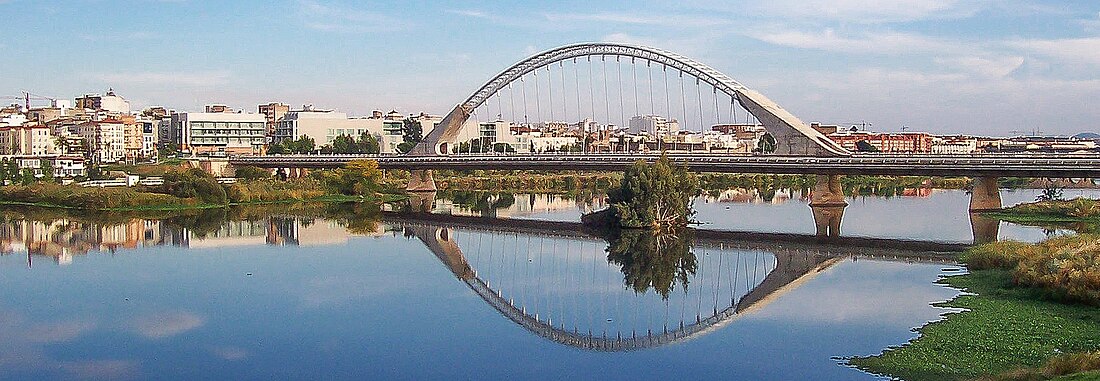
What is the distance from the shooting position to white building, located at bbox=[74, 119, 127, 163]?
104 metres

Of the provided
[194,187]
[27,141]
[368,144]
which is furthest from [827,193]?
[27,141]

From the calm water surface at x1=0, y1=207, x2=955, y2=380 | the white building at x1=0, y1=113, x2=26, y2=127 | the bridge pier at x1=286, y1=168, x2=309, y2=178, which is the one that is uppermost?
the white building at x1=0, y1=113, x2=26, y2=127

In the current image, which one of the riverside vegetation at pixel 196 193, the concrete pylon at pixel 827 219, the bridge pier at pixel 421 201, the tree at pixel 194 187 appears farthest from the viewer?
the bridge pier at pixel 421 201

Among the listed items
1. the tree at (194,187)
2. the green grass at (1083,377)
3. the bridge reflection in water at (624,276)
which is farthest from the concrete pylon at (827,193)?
the green grass at (1083,377)

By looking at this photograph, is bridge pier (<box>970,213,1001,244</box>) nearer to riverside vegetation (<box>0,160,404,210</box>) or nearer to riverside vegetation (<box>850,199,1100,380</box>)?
riverside vegetation (<box>850,199,1100,380</box>)

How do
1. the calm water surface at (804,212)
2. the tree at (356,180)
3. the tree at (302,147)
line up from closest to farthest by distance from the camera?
the calm water surface at (804,212) < the tree at (356,180) < the tree at (302,147)

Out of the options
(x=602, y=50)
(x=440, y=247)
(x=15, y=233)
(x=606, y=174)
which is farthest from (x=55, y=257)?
(x=606, y=174)

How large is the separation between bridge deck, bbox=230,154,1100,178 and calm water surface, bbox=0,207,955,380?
12194mm

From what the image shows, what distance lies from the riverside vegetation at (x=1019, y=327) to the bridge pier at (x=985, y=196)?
73.6 ft

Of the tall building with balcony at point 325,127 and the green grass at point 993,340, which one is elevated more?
the tall building with balcony at point 325,127

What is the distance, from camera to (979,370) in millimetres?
16594

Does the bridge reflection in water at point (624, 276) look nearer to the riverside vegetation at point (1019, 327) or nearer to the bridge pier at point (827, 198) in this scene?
the riverside vegetation at point (1019, 327)

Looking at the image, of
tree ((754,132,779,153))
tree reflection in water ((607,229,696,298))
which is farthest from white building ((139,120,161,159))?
tree reflection in water ((607,229,696,298))

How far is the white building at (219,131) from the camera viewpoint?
11806 centimetres
